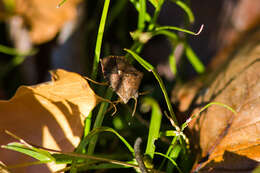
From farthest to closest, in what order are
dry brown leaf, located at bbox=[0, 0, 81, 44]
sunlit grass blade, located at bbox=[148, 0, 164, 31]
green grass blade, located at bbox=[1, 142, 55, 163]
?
dry brown leaf, located at bbox=[0, 0, 81, 44], sunlit grass blade, located at bbox=[148, 0, 164, 31], green grass blade, located at bbox=[1, 142, 55, 163]

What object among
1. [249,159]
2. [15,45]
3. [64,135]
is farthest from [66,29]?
[249,159]

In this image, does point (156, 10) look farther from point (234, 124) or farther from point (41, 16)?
point (41, 16)

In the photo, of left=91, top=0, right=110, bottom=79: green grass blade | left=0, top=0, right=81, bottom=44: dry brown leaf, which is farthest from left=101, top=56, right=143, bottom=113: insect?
left=0, top=0, right=81, bottom=44: dry brown leaf

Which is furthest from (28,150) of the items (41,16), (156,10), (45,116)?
(41,16)

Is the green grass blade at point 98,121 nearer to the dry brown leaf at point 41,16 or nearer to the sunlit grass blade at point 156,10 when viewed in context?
the sunlit grass blade at point 156,10

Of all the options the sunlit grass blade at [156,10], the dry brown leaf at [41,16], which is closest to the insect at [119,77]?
the sunlit grass blade at [156,10]

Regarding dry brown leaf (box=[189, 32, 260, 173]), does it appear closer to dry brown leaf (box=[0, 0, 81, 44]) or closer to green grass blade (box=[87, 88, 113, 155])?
green grass blade (box=[87, 88, 113, 155])

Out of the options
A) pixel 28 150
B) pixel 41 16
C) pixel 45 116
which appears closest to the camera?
pixel 28 150
